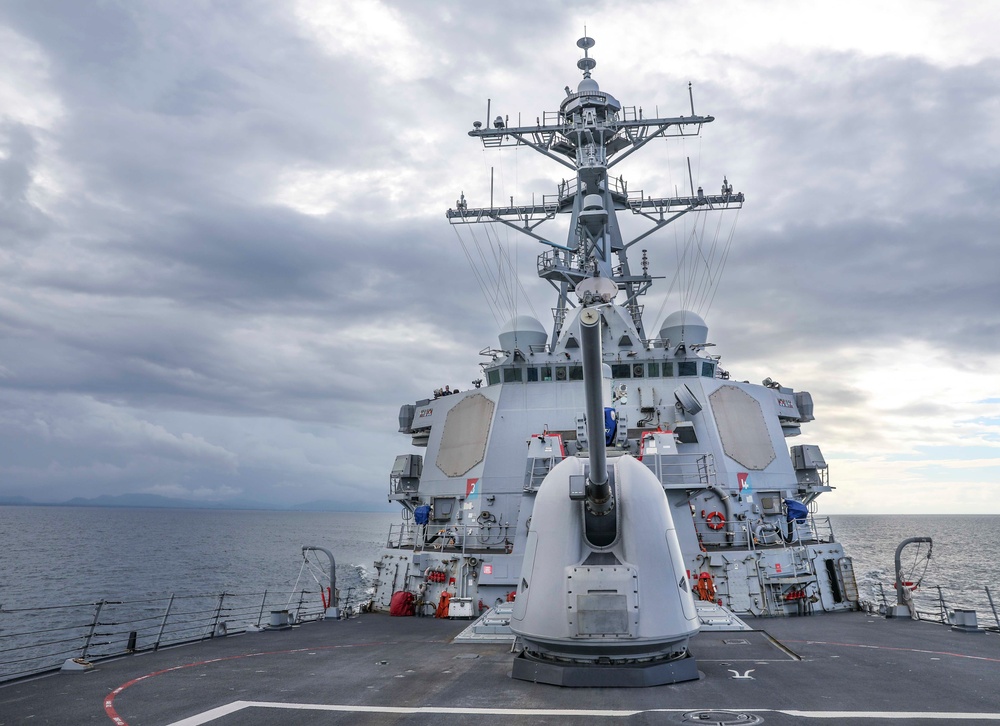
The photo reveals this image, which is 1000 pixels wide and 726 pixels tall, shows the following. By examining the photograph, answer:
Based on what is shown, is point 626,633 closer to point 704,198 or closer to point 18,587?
point 704,198

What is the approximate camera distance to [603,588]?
764 cm

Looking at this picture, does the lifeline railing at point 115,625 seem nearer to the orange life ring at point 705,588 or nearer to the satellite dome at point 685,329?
the orange life ring at point 705,588

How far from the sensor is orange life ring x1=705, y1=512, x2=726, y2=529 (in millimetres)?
14789

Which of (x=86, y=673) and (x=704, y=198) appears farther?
(x=704, y=198)

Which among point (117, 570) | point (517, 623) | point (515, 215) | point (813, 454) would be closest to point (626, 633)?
point (517, 623)

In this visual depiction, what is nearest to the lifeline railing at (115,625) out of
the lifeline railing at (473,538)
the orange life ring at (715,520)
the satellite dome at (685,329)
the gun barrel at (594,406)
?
the lifeline railing at (473,538)

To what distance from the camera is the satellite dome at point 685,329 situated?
66.4ft

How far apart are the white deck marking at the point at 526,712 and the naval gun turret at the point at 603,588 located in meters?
1.05

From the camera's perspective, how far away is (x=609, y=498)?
7.83 meters

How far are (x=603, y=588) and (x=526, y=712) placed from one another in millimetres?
1696

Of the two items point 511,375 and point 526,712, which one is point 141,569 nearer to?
point 511,375

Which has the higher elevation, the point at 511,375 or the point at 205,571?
the point at 511,375

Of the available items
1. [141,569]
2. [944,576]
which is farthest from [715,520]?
[141,569]

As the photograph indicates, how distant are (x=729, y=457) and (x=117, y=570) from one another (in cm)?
4501
